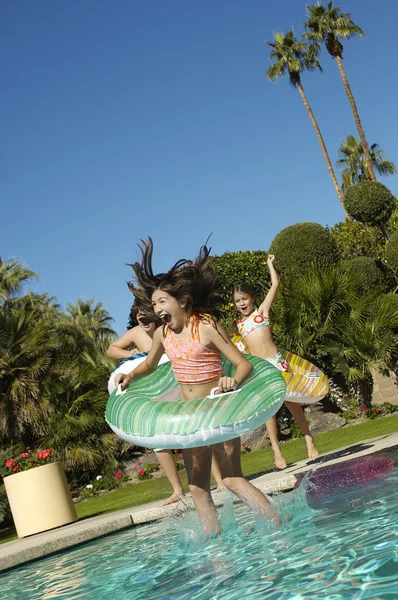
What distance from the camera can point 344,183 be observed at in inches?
1987

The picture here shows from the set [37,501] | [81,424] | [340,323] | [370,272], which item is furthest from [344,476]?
[370,272]

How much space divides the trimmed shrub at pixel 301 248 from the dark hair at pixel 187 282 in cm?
1312

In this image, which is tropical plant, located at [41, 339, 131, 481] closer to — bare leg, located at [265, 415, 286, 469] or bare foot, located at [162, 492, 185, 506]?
A: bare leg, located at [265, 415, 286, 469]

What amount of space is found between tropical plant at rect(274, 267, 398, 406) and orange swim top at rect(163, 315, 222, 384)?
10026mm

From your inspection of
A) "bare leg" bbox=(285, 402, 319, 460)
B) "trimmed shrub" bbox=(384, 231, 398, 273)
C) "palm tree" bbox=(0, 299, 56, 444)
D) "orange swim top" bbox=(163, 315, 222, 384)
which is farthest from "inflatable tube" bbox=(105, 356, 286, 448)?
"trimmed shrub" bbox=(384, 231, 398, 273)

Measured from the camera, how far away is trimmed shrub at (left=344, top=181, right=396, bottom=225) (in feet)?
66.5

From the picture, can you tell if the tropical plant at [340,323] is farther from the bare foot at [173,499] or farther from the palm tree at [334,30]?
the palm tree at [334,30]

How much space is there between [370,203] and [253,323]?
13174 mm

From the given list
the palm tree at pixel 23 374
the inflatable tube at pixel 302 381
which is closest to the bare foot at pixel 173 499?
the inflatable tube at pixel 302 381

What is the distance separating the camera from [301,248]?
18.2m

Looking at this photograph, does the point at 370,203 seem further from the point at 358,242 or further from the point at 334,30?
the point at 334,30

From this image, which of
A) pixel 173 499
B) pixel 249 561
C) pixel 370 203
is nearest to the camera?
pixel 249 561

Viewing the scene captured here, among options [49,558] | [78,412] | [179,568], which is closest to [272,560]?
[179,568]

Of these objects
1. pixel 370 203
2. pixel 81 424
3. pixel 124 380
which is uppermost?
pixel 370 203
